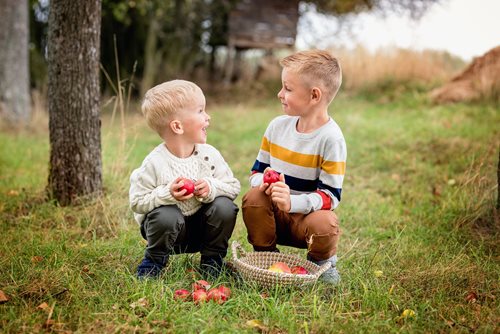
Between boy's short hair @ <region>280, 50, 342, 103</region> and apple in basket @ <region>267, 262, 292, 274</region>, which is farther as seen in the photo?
boy's short hair @ <region>280, 50, 342, 103</region>

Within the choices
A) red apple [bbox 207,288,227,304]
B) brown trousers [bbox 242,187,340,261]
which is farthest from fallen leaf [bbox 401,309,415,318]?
red apple [bbox 207,288,227,304]

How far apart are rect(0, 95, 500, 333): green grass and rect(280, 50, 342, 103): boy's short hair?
3.72 feet

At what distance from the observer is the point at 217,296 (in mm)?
2666

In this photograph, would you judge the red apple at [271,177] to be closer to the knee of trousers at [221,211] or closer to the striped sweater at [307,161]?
the striped sweater at [307,161]

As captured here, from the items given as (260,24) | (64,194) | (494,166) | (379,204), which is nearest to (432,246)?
(379,204)

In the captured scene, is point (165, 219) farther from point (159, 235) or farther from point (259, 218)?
point (259, 218)

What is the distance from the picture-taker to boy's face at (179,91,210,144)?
296cm

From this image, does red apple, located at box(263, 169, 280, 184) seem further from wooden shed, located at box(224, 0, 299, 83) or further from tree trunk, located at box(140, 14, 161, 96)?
wooden shed, located at box(224, 0, 299, 83)

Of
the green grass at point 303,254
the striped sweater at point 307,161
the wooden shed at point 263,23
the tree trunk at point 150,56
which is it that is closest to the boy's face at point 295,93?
the striped sweater at point 307,161

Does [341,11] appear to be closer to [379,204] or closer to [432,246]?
[379,204]

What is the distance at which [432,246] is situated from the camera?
367 cm

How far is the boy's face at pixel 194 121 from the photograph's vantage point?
9.71 ft

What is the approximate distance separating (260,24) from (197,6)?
1639mm

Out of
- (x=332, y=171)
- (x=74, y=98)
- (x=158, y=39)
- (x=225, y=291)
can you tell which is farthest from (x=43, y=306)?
(x=158, y=39)
